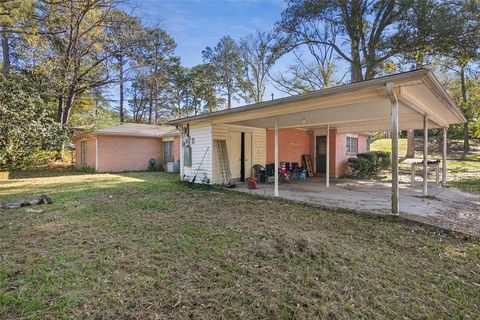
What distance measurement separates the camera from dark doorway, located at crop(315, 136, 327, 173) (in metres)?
12.2

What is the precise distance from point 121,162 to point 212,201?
10.3m

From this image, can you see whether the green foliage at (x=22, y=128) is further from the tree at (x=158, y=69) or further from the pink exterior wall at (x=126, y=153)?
the tree at (x=158, y=69)

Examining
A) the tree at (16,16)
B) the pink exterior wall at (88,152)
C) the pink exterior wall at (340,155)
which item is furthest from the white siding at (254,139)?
the pink exterior wall at (88,152)

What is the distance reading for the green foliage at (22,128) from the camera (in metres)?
11.2

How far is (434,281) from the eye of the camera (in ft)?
8.60

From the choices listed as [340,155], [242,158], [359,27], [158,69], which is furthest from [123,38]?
[340,155]

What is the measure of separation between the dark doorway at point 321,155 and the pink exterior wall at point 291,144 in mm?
338

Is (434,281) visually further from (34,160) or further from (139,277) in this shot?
(34,160)

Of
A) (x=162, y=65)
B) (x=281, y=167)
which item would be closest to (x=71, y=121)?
(x=162, y=65)

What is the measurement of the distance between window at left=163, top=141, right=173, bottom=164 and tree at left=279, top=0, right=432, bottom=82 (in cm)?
978

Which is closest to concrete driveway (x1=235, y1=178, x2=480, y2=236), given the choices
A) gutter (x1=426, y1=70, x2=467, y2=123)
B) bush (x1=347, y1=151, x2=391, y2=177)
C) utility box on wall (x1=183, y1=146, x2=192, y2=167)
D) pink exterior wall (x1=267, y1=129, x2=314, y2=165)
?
gutter (x1=426, y1=70, x2=467, y2=123)

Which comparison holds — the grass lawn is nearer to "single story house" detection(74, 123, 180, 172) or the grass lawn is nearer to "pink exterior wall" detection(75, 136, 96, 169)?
"single story house" detection(74, 123, 180, 172)

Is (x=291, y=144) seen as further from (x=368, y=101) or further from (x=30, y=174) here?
(x=30, y=174)

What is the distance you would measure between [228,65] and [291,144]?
15799 millimetres
